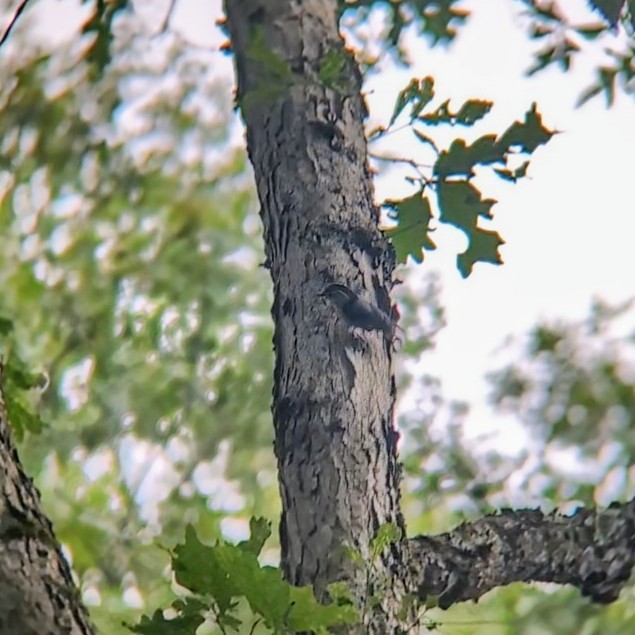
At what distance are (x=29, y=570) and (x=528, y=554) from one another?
751 mm

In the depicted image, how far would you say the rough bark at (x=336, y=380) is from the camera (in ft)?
3.27

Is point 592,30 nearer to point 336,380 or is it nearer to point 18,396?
point 336,380

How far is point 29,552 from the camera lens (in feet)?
2.35

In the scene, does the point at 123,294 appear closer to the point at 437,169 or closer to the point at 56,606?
the point at 437,169

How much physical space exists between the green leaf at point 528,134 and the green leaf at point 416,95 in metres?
0.12

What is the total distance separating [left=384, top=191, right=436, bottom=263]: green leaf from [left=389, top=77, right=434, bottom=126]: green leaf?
12 centimetres

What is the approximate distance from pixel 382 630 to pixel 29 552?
0.40 meters

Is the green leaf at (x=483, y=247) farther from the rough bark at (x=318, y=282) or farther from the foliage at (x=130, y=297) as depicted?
the foliage at (x=130, y=297)

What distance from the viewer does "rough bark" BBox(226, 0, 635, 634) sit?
997mm

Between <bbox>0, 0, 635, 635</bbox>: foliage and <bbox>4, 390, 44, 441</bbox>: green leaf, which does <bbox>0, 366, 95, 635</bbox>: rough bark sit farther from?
<bbox>0, 0, 635, 635</bbox>: foliage

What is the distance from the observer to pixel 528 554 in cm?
121

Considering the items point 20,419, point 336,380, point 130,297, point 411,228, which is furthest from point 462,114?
point 130,297

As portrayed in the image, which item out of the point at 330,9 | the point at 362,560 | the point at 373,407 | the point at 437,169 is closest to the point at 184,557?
the point at 362,560

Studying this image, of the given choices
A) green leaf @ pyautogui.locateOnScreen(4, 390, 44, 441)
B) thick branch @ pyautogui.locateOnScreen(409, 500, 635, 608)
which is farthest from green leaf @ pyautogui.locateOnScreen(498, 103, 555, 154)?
green leaf @ pyautogui.locateOnScreen(4, 390, 44, 441)
